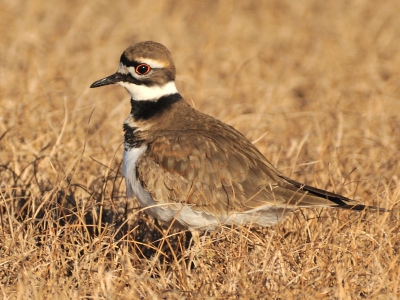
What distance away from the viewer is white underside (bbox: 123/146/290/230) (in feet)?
15.5

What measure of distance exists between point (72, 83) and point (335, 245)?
449 cm

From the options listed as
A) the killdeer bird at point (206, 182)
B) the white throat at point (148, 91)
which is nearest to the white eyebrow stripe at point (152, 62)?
the white throat at point (148, 91)

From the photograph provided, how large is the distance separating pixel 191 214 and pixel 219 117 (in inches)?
106

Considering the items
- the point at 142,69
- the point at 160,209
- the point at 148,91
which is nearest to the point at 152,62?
the point at 142,69

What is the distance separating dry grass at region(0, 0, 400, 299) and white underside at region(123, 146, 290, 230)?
0.11 m

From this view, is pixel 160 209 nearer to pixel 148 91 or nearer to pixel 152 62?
pixel 148 91

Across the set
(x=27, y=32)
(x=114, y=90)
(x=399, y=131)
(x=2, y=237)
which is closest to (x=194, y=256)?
(x=2, y=237)

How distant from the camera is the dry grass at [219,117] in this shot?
4.20 metres

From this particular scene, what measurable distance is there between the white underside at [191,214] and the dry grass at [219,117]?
0.11 meters

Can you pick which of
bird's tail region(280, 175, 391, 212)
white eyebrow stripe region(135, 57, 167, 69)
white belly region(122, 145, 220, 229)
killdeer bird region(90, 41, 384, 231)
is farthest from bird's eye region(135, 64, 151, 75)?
bird's tail region(280, 175, 391, 212)

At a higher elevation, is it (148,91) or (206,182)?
(148,91)

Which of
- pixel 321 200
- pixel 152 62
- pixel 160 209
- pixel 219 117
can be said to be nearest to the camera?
pixel 321 200

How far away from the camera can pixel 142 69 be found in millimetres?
5191

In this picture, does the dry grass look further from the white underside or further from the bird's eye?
the bird's eye
